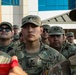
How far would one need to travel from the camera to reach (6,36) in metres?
5.55

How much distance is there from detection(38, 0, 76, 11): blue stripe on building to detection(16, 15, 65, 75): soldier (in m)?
24.1

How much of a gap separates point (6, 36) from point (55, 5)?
76.0 feet

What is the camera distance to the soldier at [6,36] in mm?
Result: 5469

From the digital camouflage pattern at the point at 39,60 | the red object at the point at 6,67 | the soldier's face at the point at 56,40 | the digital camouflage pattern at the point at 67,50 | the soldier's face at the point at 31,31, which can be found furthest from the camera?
the digital camouflage pattern at the point at 67,50

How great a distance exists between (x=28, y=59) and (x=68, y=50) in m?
1.47

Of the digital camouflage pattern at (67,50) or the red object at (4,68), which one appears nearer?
the red object at (4,68)

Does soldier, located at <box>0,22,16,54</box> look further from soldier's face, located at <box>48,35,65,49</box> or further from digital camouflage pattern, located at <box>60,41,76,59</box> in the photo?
digital camouflage pattern, located at <box>60,41,76,59</box>

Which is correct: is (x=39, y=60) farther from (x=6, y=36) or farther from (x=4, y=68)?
(x=4, y=68)

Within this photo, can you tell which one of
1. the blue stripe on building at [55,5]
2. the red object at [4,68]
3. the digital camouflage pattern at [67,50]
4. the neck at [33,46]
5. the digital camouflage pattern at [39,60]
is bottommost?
the blue stripe on building at [55,5]

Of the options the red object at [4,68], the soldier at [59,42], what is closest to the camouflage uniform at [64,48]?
the soldier at [59,42]

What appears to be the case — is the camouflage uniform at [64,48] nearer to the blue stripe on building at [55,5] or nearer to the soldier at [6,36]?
the soldier at [6,36]

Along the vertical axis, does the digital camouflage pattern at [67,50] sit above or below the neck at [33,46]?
below

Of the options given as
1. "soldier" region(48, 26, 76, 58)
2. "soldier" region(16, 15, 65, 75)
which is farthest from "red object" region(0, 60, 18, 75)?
"soldier" region(48, 26, 76, 58)

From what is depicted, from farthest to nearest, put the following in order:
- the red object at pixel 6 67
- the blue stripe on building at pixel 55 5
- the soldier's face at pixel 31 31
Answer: the blue stripe on building at pixel 55 5 → the soldier's face at pixel 31 31 → the red object at pixel 6 67
